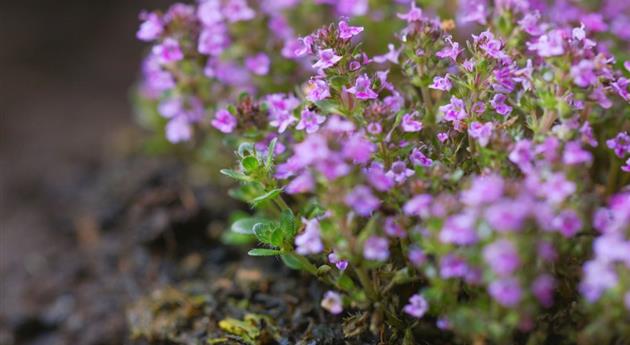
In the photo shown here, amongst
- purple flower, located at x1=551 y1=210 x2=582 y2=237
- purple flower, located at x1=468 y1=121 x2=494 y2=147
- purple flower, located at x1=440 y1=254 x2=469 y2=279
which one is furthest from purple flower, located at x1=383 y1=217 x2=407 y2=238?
purple flower, located at x1=551 y1=210 x2=582 y2=237

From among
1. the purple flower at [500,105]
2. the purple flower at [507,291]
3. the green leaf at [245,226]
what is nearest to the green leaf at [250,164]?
the green leaf at [245,226]

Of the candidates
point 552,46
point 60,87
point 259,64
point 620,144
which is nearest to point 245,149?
point 259,64

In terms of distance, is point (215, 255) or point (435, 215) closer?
point (435, 215)

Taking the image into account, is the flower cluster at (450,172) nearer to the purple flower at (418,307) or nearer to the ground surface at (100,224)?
the purple flower at (418,307)

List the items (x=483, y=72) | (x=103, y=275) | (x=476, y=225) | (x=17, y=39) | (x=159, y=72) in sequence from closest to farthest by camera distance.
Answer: (x=476, y=225) < (x=483, y=72) < (x=159, y=72) < (x=103, y=275) < (x=17, y=39)

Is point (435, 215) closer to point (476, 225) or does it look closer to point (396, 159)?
point (476, 225)

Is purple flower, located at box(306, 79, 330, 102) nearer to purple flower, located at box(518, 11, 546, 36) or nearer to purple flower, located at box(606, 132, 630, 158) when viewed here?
purple flower, located at box(518, 11, 546, 36)

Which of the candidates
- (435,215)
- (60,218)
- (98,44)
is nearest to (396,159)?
(435,215)
